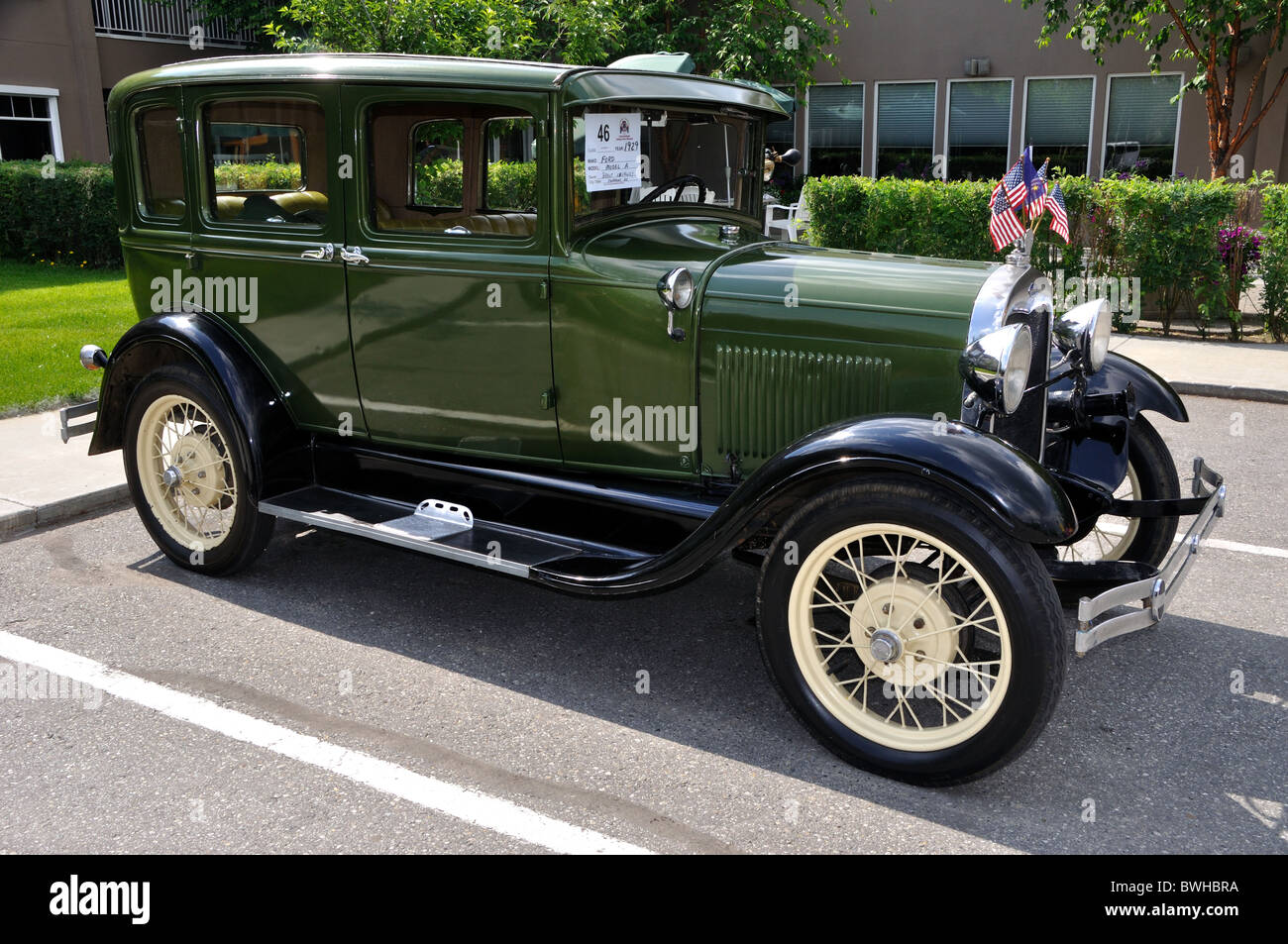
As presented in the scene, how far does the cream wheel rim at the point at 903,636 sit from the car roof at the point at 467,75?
1808 millimetres

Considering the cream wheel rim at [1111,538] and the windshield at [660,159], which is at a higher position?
the windshield at [660,159]

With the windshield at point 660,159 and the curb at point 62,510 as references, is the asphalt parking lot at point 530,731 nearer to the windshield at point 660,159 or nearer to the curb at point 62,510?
the curb at point 62,510

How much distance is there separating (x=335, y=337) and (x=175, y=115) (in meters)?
1.22

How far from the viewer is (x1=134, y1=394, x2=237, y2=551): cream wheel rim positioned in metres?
4.62

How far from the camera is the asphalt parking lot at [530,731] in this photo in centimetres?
289

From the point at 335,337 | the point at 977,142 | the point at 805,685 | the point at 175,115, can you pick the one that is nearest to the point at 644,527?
the point at 805,685

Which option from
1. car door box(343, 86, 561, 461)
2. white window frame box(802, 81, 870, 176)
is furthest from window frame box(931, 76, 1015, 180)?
car door box(343, 86, 561, 461)

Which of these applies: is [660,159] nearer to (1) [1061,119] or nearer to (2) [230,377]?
(2) [230,377]

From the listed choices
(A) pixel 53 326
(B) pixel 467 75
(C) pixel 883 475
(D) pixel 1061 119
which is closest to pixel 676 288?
(C) pixel 883 475

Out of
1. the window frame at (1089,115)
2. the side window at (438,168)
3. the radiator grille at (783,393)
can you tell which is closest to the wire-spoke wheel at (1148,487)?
the radiator grille at (783,393)

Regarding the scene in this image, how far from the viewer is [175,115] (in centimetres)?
455
